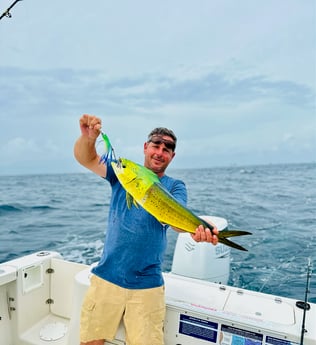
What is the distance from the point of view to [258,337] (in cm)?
225

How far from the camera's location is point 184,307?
8.00 ft

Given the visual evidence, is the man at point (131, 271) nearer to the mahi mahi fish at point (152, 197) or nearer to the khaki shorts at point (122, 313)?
the khaki shorts at point (122, 313)

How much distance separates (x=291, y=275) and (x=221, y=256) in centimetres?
298

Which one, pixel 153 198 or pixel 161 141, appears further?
pixel 161 141

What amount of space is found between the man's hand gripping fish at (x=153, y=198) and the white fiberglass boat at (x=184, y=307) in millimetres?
1093

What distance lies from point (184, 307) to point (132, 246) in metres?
0.70

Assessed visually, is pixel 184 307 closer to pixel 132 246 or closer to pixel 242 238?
pixel 132 246

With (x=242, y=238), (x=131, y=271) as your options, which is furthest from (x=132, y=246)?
(x=242, y=238)

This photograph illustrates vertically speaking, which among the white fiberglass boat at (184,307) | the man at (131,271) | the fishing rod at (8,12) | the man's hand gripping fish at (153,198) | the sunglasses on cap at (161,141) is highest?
the fishing rod at (8,12)

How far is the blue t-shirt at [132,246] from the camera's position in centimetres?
216

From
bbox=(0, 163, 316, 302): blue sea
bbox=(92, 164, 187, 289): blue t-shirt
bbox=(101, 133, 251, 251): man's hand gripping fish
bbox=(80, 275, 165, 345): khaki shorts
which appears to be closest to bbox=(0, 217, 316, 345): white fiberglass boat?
bbox=(80, 275, 165, 345): khaki shorts

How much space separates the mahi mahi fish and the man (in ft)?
1.98

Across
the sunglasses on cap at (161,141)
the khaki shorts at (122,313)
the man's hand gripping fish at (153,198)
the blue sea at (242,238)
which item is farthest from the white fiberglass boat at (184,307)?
the blue sea at (242,238)

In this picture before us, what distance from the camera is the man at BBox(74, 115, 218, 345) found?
217cm
